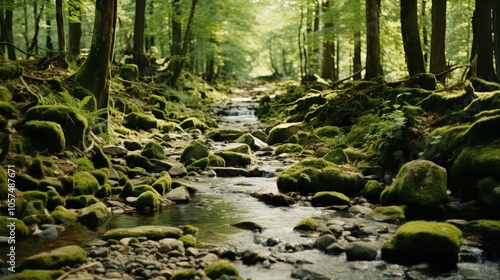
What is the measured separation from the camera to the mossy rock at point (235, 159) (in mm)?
12867

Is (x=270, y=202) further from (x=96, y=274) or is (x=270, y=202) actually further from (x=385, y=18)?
(x=385, y=18)

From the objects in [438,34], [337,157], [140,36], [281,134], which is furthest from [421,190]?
[140,36]

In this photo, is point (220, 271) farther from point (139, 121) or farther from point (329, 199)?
point (139, 121)

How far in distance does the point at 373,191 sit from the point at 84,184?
5234mm

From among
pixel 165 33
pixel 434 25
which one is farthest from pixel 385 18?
pixel 165 33

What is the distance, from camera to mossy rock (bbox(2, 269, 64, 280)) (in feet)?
15.4

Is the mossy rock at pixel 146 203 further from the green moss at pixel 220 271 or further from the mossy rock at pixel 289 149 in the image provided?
the mossy rock at pixel 289 149

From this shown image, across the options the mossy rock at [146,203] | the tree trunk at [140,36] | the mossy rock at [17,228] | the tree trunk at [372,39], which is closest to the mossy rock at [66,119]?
the mossy rock at [146,203]

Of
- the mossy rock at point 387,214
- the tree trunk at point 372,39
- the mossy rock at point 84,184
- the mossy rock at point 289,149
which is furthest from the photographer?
the tree trunk at point 372,39

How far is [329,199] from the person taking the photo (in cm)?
877

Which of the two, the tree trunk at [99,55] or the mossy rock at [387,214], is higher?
the tree trunk at [99,55]

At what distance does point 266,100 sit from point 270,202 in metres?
17.4

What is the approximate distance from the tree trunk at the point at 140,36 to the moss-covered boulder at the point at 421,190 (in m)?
17.0

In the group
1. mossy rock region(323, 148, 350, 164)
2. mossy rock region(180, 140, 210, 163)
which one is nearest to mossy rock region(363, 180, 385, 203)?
mossy rock region(323, 148, 350, 164)
